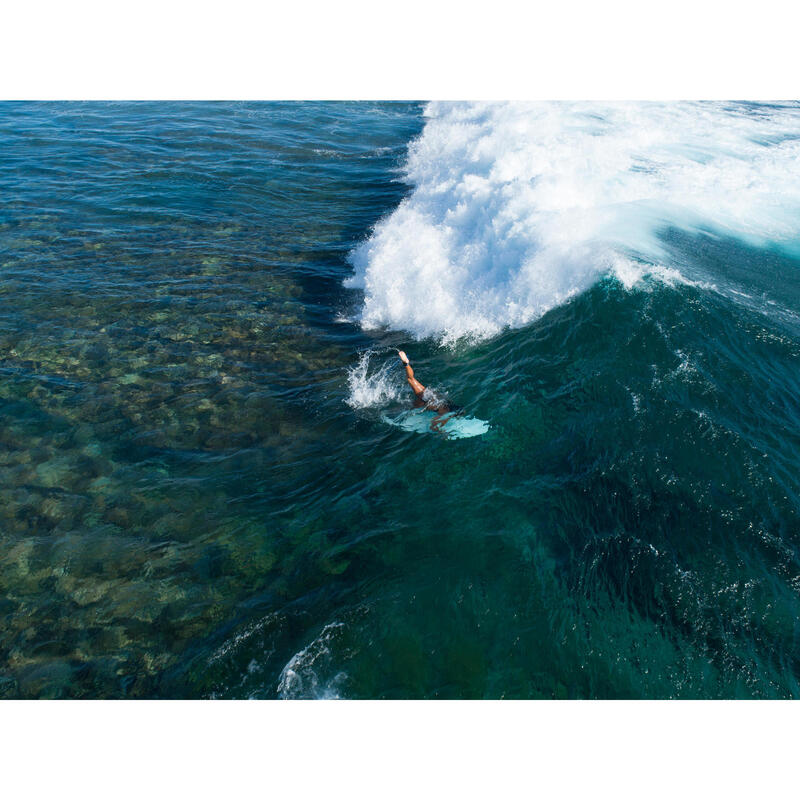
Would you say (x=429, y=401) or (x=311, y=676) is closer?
(x=311, y=676)

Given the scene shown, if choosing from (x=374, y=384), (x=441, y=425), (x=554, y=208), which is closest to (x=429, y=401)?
(x=441, y=425)

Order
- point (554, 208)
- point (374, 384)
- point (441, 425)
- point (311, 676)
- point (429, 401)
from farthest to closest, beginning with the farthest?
point (554, 208) < point (374, 384) < point (429, 401) < point (441, 425) < point (311, 676)

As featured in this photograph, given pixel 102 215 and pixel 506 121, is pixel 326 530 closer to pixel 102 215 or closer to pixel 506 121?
pixel 102 215

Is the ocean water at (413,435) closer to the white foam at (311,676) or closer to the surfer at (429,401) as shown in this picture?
the white foam at (311,676)

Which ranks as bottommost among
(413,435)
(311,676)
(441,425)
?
(311,676)

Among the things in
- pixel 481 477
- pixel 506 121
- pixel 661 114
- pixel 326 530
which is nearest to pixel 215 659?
pixel 326 530

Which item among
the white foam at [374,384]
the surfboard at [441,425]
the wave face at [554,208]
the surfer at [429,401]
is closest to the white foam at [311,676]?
the surfboard at [441,425]

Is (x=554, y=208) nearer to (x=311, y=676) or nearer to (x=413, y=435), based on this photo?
(x=413, y=435)
